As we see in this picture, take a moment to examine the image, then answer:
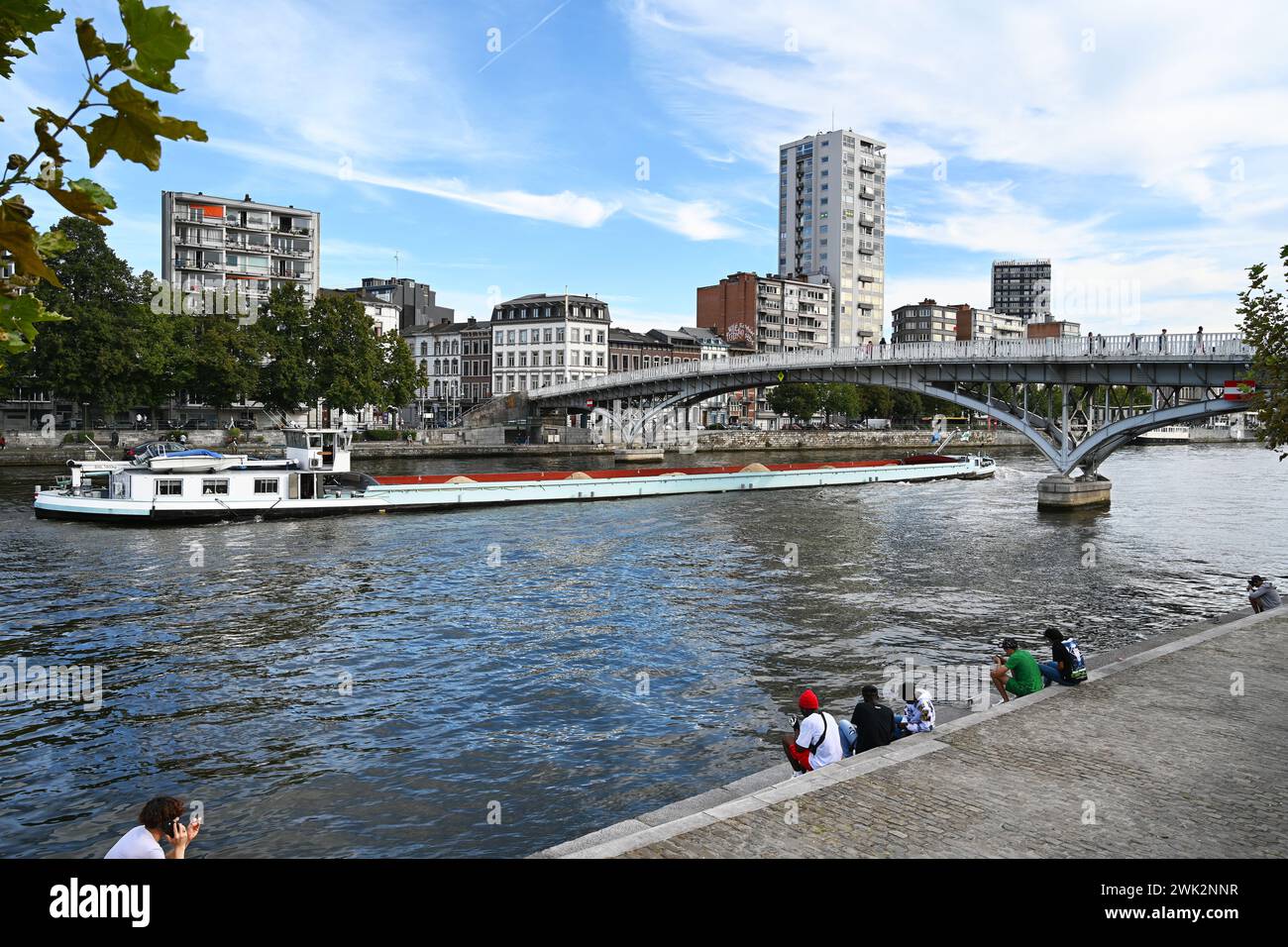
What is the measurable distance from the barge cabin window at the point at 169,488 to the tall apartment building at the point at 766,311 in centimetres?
11532

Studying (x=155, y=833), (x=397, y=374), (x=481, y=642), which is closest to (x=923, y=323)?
(x=397, y=374)

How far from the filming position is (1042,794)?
32.4 ft

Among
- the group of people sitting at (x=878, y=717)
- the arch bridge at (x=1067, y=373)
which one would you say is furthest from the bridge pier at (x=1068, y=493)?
the group of people sitting at (x=878, y=717)

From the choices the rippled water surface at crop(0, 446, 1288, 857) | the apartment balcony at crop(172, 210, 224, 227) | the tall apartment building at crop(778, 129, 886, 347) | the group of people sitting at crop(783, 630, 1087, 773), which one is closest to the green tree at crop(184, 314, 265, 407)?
the apartment balcony at crop(172, 210, 224, 227)

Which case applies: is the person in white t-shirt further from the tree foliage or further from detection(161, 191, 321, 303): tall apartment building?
detection(161, 191, 321, 303): tall apartment building

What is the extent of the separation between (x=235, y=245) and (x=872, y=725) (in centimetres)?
11384

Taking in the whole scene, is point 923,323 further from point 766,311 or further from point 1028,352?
point 1028,352

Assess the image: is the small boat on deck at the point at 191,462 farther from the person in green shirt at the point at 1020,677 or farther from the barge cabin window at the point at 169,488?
the person in green shirt at the point at 1020,677

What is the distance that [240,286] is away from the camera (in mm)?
107562

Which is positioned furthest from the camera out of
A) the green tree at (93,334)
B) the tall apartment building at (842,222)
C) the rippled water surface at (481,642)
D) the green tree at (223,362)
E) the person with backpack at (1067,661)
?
the tall apartment building at (842,222)

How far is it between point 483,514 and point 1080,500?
34.0 metres

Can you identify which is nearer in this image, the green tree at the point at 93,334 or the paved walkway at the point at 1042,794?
the paved walkway at the point at 1042,794

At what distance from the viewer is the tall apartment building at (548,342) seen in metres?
125
